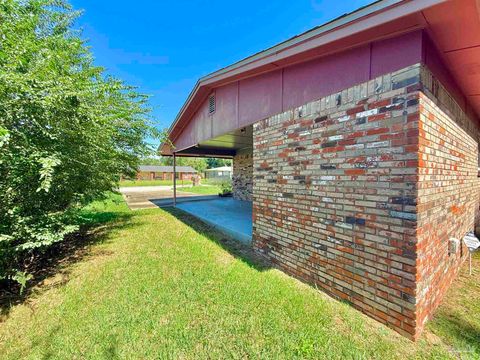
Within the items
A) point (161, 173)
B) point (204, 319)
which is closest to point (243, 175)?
point (204, 319)

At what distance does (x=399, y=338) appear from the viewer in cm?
212

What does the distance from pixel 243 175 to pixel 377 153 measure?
28.1 feet

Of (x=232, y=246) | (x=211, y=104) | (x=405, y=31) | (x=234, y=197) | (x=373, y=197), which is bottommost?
(x=232, y=246)

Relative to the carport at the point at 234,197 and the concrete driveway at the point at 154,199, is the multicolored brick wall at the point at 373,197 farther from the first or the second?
the concrete driveway at the point at 154,199

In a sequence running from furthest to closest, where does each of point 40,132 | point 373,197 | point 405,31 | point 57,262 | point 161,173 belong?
point 161,173
point 57,262
point 40,132
point 373,197
point 405,31

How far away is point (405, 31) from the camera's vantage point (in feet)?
7.11

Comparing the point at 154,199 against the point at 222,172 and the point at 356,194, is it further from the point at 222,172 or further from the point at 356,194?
the point at 222,172

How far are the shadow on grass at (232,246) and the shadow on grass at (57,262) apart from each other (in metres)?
2.16

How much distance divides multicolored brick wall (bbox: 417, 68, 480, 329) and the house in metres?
0.02

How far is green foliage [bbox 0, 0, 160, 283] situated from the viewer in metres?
2.46

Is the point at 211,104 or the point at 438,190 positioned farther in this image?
the point at 211,104

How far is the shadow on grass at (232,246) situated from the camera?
382cm

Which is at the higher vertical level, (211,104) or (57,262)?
(211,104)

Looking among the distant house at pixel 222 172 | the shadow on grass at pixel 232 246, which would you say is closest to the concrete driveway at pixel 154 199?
the shadow on grass at pixel 232 246
